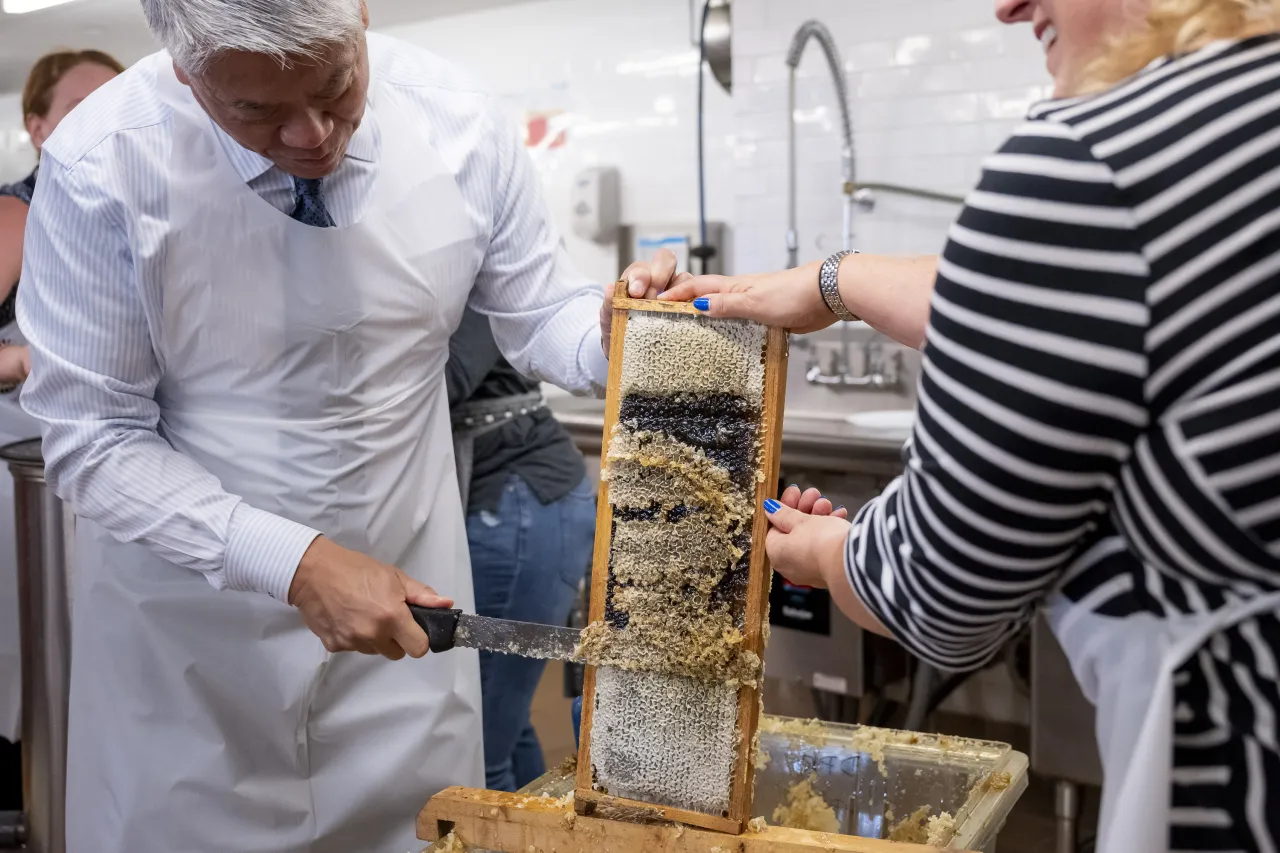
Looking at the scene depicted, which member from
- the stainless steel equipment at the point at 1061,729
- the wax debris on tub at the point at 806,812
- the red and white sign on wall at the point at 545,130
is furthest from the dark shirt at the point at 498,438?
the red and white sign on wall at the point at 545,130

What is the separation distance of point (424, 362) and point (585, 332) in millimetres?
230

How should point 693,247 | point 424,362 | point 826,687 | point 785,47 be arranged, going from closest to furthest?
point 424,362 < point 826,687 < point 785,47 < point 693,247

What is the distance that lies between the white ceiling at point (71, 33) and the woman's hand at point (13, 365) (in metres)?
0.60

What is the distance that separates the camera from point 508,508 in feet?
6.61

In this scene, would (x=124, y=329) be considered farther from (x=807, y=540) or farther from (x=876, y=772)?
(x=876, y=772)

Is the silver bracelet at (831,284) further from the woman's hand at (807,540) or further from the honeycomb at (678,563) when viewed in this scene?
the woman's hand at (807,540)

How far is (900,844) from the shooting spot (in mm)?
1070

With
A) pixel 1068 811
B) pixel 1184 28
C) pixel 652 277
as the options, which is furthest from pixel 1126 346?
pixel 1068 811

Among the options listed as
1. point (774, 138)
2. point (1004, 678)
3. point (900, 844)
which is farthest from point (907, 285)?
point (774, 138)

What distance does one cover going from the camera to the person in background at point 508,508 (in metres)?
1.98

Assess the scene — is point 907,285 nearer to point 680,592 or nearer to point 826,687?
point 680,592

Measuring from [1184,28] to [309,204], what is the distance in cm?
104

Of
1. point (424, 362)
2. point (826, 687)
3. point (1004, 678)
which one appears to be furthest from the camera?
point (1004, 678)

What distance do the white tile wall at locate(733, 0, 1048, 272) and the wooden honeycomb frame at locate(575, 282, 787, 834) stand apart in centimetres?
235
